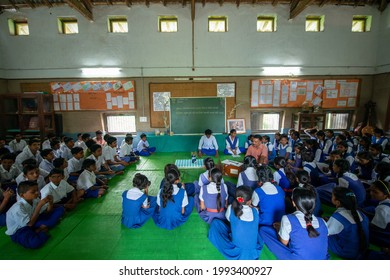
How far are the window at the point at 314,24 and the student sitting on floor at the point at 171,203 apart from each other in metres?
7.24

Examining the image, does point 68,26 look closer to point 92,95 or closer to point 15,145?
point 92,95

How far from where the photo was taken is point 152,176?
4.61 m

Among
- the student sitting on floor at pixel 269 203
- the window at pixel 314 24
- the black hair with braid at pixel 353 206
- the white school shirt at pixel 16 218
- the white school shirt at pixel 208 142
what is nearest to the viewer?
the black hair with braid at pixel 353 206

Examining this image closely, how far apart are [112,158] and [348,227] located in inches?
192

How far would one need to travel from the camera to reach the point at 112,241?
2.43 m

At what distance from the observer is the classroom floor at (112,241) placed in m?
2.21

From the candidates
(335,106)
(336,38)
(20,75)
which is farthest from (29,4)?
(335,106)

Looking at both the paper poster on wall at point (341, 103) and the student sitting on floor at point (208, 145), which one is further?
the paper poster on wall at point (341, 103)

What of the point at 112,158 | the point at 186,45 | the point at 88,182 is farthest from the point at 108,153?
the point at 186,45

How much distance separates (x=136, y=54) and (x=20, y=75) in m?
4.04

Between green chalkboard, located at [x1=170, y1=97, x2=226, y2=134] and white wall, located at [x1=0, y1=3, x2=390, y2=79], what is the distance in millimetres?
932

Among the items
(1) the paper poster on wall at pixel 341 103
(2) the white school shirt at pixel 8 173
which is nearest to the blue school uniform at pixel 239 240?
(2) the white school shirt at pixel 8 173

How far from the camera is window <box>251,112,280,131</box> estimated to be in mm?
7298

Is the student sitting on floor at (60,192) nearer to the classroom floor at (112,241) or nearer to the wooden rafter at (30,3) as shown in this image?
the classroom floor at (112,241)
